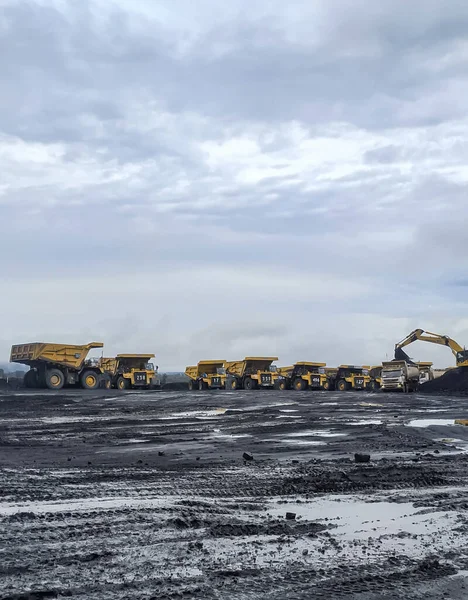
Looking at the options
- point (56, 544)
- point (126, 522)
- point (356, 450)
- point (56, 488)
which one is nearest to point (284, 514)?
point (126, 522)

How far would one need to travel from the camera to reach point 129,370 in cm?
4666

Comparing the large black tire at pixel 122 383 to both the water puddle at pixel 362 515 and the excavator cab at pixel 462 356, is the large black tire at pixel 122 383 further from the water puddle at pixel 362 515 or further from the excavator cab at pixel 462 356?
the water puddle at pixel 362 515

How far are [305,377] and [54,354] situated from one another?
66.5ft

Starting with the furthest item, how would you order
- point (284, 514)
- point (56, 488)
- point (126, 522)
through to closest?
point (56, 488) → point (284, 514) → point (126, 522)

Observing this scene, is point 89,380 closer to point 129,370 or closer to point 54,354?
point 54,354

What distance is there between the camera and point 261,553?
16.3 ft

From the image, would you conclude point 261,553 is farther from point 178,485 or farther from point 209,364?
point 209,364

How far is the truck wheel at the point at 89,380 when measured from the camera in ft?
136

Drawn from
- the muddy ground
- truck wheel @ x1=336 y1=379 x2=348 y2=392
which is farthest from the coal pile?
the muddy ground

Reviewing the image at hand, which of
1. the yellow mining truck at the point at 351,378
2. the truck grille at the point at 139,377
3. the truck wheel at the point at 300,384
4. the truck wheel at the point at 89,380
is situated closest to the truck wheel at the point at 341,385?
the yellow mining truck at the point at 351,378

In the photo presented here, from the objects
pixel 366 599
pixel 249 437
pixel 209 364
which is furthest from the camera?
pixel 209 364

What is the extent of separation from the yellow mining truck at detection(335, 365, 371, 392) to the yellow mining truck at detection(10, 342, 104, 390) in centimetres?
2140

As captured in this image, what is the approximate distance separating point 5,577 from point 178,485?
3.77 meters

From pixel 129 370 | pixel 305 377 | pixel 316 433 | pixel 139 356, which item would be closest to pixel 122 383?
pixel 129 370
